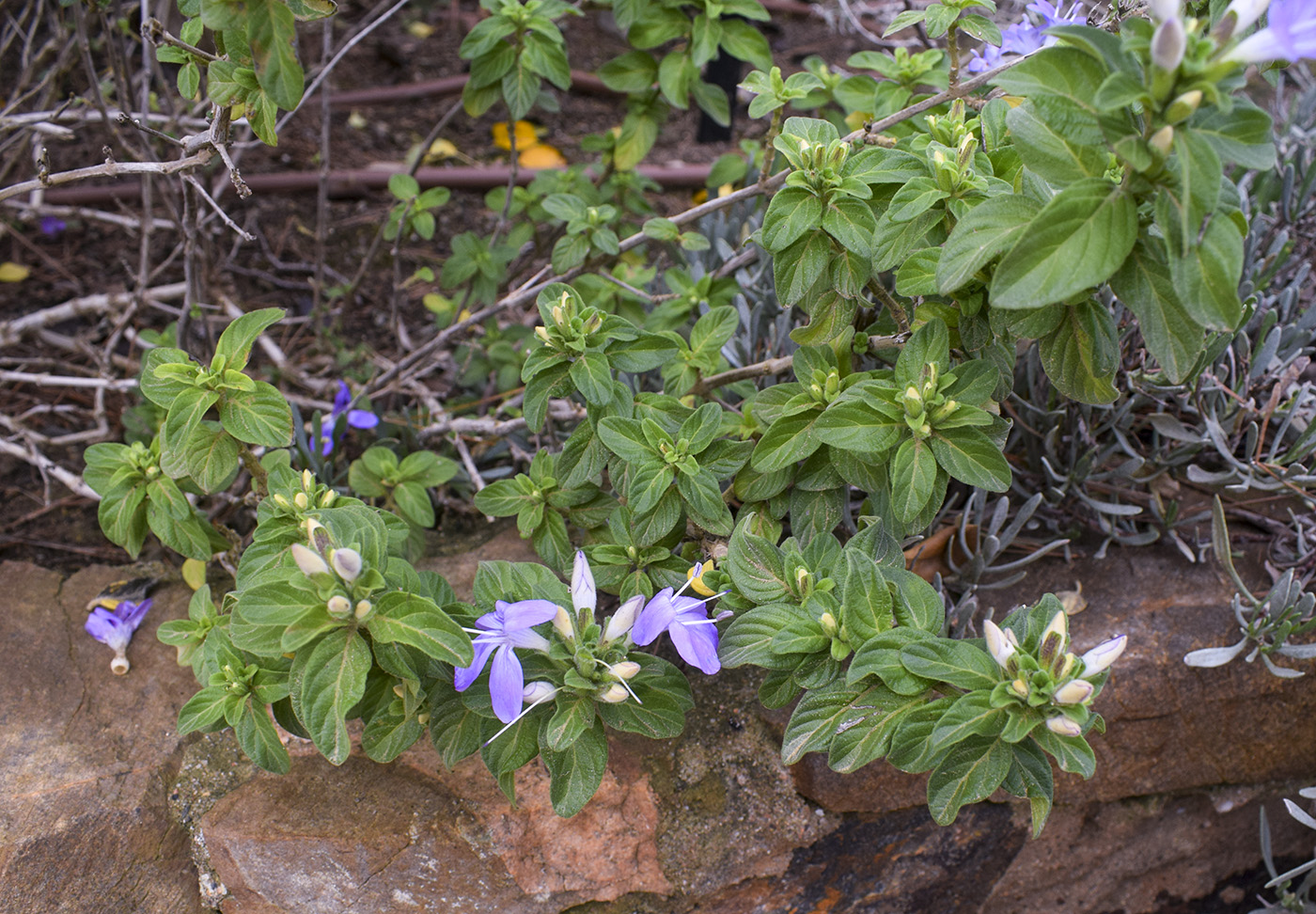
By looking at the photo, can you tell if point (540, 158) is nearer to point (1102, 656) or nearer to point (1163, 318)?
point (1163, 318)

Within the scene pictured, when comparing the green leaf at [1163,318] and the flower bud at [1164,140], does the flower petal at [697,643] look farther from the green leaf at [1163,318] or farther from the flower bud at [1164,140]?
the flower bud at [1164,140]

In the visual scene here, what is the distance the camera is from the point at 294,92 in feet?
5.19

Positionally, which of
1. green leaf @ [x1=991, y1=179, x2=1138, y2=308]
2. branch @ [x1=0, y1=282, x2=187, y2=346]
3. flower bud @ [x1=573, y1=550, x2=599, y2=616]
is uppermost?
green leaf @ [x1=991, y1=179, x2=1138, y2=308]

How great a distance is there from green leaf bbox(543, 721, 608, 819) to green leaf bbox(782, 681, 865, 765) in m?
0.30

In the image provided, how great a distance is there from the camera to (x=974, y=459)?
1.59 metres

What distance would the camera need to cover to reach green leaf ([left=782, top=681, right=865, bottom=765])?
59.6 inches

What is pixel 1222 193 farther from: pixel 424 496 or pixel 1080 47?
pixel 424 496

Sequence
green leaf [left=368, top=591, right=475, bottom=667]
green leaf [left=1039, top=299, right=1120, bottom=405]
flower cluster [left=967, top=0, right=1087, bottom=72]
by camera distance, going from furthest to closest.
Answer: flower cluster [left=967, top=0, right=1087, bottom=72] → green leaf [left=1039, top=299, right=1120, bottom=405] → green leaf [left=368, top=591, right=475, bottom=667]

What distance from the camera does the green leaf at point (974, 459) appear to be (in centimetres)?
158

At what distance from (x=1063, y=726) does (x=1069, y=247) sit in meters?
0.63

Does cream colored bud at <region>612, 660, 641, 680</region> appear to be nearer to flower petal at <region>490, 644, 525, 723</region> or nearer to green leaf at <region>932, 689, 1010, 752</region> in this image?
flower petal at <region>490, 644, 525, 723</region>

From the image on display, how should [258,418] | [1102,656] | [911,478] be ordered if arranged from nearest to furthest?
1. [1102,656]
2. [911,478]
3. [258,418]

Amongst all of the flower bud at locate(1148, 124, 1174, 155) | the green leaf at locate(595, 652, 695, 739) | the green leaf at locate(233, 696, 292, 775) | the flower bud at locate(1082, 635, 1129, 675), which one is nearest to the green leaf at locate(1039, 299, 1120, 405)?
the flower bud at locate(1148, 124, 1174, 155)

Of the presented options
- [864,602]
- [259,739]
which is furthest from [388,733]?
[864,602]
